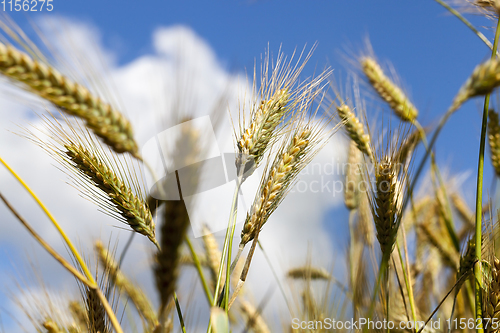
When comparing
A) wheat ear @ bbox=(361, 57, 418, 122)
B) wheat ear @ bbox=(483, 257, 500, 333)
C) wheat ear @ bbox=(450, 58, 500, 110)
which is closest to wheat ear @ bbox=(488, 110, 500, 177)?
wheat ear @ bbox=(361, 57, 418, 122)

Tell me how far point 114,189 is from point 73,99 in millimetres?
333

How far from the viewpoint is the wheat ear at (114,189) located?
98cm

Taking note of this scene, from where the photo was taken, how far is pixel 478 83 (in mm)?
845

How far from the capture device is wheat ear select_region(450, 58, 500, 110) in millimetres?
823

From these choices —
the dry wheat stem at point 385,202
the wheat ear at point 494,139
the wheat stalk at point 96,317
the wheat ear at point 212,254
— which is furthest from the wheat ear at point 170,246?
the wheat ear at point 494,139

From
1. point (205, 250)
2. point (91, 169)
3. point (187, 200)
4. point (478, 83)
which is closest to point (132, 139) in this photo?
point (187, 200)

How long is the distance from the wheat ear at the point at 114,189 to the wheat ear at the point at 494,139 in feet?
4.87

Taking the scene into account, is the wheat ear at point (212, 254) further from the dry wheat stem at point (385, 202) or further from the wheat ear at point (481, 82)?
the wheat ear at point (481, 82)

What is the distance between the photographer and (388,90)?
198cm

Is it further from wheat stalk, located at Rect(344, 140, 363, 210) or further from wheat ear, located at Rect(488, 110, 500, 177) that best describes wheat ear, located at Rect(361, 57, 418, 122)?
wheat stalk, located at Rect(344, 140, 363, 210)

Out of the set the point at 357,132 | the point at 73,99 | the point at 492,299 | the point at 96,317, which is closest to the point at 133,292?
the point at 96,317

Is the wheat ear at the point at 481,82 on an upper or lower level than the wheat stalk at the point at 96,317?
upper

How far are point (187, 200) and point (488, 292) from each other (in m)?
0.95

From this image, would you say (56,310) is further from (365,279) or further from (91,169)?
(365,279)
